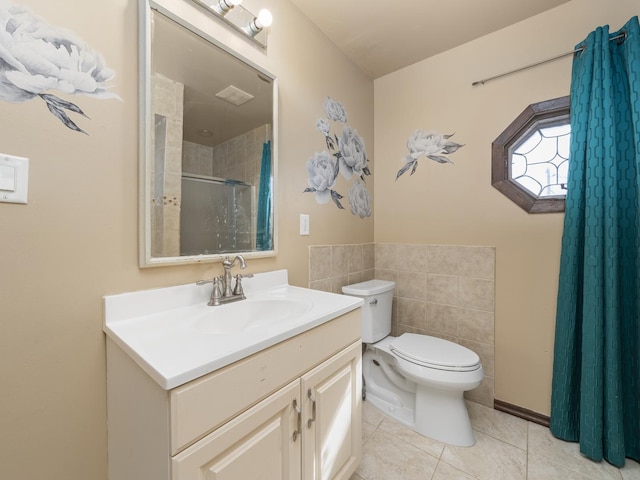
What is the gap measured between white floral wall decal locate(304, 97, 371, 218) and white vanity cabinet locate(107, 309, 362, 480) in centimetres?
91

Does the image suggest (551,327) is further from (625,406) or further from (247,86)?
(247,86)

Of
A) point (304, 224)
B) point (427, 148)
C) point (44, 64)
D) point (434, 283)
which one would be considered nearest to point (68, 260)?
point (44, 64)

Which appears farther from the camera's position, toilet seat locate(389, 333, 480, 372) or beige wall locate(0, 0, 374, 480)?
toilet seat locate(389, 333, 480, 372)

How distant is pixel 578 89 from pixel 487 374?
1722 millimetres

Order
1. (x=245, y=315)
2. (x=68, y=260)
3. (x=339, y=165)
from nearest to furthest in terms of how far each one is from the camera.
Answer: (x=68, y=260) < (x=245, y=315) < (x=339, y=165)

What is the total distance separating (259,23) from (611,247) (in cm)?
196

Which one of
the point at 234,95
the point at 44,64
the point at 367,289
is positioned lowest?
the point at 367,289

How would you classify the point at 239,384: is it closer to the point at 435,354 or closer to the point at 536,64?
the point at 435,354

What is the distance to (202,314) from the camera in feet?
3.11

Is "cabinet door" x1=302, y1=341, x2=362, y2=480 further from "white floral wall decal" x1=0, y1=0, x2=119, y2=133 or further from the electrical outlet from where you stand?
"white floral wall decal" x1=0, y1=0, x2=119, y2=133

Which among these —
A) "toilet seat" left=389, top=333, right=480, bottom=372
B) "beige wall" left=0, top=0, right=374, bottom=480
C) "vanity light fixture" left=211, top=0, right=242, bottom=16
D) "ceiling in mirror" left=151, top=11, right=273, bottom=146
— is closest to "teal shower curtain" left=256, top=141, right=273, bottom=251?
"ceiling in mirror" left=151, top=11, right=273, bottom=146

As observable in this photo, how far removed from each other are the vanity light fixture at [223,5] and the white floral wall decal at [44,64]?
55 cm

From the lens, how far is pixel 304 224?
1540 mm

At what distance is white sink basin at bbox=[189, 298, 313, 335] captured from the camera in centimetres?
95
